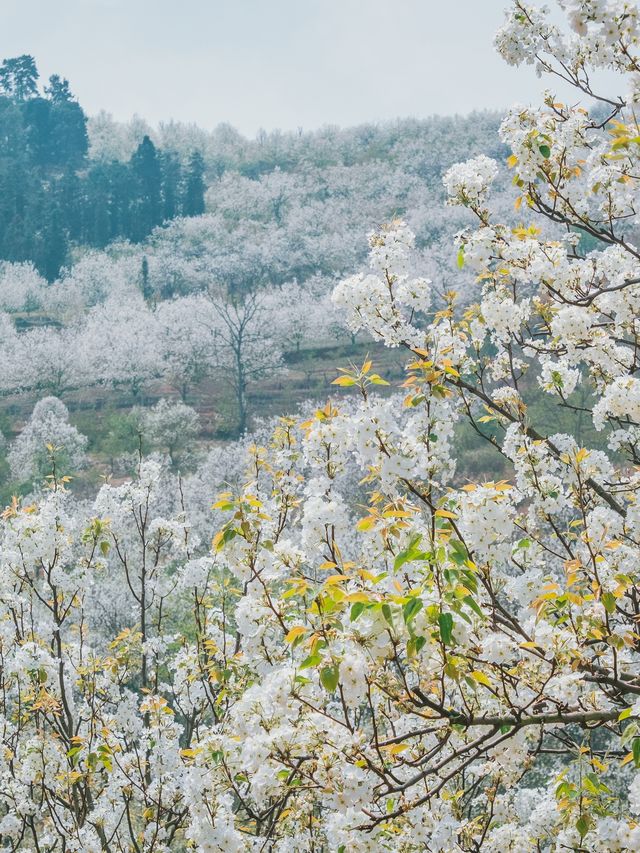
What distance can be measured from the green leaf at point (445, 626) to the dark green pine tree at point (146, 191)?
298 ft

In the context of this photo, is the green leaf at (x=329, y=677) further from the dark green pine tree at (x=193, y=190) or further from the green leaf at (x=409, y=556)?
the dark green pine tree at (x=193, y=190)

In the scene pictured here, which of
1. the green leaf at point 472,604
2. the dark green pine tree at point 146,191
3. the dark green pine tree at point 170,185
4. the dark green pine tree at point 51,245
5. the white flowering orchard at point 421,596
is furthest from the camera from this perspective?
the dark green pine tree at point 170,185

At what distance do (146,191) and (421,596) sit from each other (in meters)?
95.1

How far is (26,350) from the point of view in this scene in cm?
5544

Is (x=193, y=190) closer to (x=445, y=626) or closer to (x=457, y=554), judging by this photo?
(x=457, y=554)

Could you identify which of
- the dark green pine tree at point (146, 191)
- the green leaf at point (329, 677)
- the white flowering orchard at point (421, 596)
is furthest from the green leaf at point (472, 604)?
the dark green pine tree at point (146, 191)

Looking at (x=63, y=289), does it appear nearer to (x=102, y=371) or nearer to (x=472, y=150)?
(x=102, y=371)

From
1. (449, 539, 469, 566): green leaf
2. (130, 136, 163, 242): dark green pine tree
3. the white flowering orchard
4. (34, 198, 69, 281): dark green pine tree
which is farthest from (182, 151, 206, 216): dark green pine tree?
(449, 539, 469, 566): green leaf

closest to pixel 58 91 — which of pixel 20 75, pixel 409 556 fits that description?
pixel 20 75

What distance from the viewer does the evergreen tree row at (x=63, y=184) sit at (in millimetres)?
80812

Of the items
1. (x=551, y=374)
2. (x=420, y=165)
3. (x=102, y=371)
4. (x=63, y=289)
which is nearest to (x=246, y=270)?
(x=63, y=289)

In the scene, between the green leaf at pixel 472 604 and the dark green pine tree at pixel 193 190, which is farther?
the dark green pine tree at pixel 193 190

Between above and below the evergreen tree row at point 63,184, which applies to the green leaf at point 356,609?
below

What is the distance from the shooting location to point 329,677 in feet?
7.25
